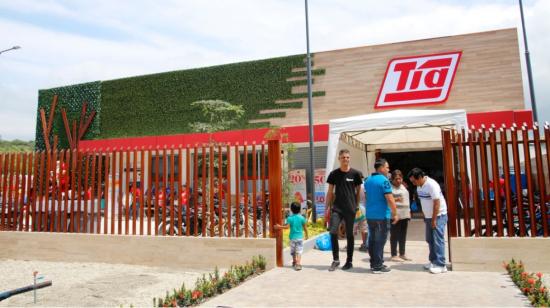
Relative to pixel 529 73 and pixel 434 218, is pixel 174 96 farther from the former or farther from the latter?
pixel 434 218

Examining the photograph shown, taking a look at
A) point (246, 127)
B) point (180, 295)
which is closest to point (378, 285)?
point (180, 295)

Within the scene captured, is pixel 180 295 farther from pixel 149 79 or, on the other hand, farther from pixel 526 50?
pixel 149 79

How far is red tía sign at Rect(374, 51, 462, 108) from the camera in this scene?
54.7ft

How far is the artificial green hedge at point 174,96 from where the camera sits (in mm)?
20094

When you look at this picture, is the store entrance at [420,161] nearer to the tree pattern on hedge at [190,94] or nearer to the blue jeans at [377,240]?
the tree pattern on hedge at [190,94]

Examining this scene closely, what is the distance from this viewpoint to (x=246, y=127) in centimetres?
2039

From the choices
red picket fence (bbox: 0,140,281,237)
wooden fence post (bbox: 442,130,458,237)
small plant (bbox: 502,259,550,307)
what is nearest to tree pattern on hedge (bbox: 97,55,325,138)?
red picket fence (bbox: 0,140,281,237)

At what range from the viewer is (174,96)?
22.2 metres

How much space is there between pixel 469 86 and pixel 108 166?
14.1m

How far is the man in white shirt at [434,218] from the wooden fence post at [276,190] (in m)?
2.05

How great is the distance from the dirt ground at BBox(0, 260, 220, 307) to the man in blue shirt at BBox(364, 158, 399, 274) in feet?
8.51

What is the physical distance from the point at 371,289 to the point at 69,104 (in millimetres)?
24960

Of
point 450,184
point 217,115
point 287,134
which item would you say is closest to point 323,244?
point 450,184

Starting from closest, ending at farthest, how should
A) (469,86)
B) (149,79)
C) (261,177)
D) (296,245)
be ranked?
1. (296,245)
2. (261,177)
3. (469,86)
4. (149,79)
